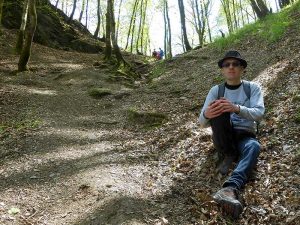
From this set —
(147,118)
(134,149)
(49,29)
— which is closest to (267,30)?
(147,118)

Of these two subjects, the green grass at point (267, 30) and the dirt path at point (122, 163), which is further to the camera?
the green grass at point (267, 30)

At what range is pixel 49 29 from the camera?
23.0 metres

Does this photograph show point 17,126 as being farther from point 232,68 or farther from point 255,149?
point 255,149

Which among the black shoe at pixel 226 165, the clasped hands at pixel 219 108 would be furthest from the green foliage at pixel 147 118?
the clasped hands at pixel 219 108

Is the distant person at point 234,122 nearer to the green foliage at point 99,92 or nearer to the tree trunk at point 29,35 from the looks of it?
the green foliage at point 99,92

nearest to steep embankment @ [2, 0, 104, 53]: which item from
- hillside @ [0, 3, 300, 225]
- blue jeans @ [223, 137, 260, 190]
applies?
hillside @ [0, 3, 300, 225]

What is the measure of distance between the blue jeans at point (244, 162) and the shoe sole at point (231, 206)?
0.94ft

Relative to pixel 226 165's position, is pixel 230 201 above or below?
below

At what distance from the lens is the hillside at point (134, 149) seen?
482cm

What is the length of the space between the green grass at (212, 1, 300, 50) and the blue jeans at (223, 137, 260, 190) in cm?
935

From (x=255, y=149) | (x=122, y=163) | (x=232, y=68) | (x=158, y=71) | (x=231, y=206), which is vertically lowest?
(x=231, y=206)

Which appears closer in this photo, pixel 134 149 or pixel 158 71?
pixel 134 149

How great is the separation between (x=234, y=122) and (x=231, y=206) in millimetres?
1548

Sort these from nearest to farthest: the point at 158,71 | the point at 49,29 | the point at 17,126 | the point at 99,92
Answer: the point at 17,126, the point at 99,92, the point at 158,71, the point at 49,29
